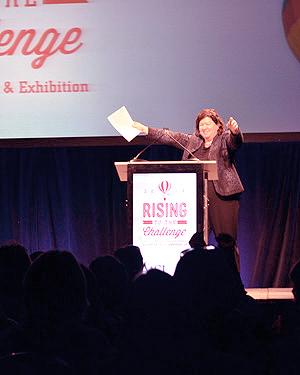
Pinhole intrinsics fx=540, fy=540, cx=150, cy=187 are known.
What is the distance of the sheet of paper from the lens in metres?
3.79

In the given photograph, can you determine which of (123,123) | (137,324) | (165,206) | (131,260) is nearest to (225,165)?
(165,206)

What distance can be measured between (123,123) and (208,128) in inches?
26.9

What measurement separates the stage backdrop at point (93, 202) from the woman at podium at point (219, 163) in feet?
4.44

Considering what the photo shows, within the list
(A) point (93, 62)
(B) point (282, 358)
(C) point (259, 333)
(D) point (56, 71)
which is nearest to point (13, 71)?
(D) point (56, 71)

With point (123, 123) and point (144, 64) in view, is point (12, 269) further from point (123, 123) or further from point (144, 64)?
point (144, 64)

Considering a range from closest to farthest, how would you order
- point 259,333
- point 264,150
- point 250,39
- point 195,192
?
point 259,333 < point 195,192 < point 250,39 < point 264,150

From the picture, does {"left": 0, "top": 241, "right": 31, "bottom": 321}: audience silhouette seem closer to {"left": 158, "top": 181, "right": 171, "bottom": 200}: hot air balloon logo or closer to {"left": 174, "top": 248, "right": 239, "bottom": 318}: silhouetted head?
{"left": 174, "top": 248, "right": 239, "bottom": 318}: silhouetted head

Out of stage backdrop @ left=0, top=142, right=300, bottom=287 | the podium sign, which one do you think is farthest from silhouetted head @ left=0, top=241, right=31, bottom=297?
stage backdrop @ left=0, top=142, right=300, bottom=287

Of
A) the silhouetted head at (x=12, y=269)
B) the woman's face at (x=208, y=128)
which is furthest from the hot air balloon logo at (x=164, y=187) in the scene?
the silhouetted head at (x=12, y=269)

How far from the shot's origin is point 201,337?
114 cm

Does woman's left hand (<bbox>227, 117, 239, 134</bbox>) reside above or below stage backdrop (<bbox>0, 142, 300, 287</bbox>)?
above

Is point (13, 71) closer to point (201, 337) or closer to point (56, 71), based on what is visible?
point (56, 71)

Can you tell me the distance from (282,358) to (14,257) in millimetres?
1115

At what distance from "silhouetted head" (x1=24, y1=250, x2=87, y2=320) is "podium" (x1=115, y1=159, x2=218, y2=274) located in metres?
2.18
